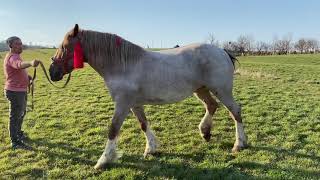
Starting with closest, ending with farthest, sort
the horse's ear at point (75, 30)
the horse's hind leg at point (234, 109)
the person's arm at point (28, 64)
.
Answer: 1. the horse's ear at point (75, 30)
2. the person's arm at point (28, 64)
3. the horse's hind leg at point (234, 109)

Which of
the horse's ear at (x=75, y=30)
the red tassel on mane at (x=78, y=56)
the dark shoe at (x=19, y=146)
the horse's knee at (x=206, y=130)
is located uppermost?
the horse's ear at (x=75, y=30)

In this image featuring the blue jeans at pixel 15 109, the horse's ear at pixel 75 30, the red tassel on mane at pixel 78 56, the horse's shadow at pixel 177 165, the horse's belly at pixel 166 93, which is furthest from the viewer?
the blue jeans at pixel 15 109

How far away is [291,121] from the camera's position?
31.6ft

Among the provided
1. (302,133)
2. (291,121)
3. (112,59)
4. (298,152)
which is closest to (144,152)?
(112,59)

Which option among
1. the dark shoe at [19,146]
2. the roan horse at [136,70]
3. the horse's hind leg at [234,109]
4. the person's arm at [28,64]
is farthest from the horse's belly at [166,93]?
the dark shoe at [19,146]

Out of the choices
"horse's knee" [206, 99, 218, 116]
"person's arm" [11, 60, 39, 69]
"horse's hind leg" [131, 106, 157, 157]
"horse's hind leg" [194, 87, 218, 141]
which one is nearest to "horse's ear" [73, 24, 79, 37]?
"person's arm" [11, 60, 39, 69]

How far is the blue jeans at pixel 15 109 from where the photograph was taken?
7.45 meters

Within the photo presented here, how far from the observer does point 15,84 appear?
24.2 feet

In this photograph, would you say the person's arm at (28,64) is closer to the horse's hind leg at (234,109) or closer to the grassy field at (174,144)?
the grassy field at (174,144)

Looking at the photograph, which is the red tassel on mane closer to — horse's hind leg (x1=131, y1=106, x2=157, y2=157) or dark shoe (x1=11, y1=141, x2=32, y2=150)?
horse's hind leg (x1=131, y1=106, x2=157, y2=157)

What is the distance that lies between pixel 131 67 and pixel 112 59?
357mm

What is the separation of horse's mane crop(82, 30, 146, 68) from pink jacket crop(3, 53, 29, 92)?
1688 millimetres

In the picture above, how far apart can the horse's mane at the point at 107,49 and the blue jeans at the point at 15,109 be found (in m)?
2.03

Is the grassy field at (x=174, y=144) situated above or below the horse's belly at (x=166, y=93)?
below
